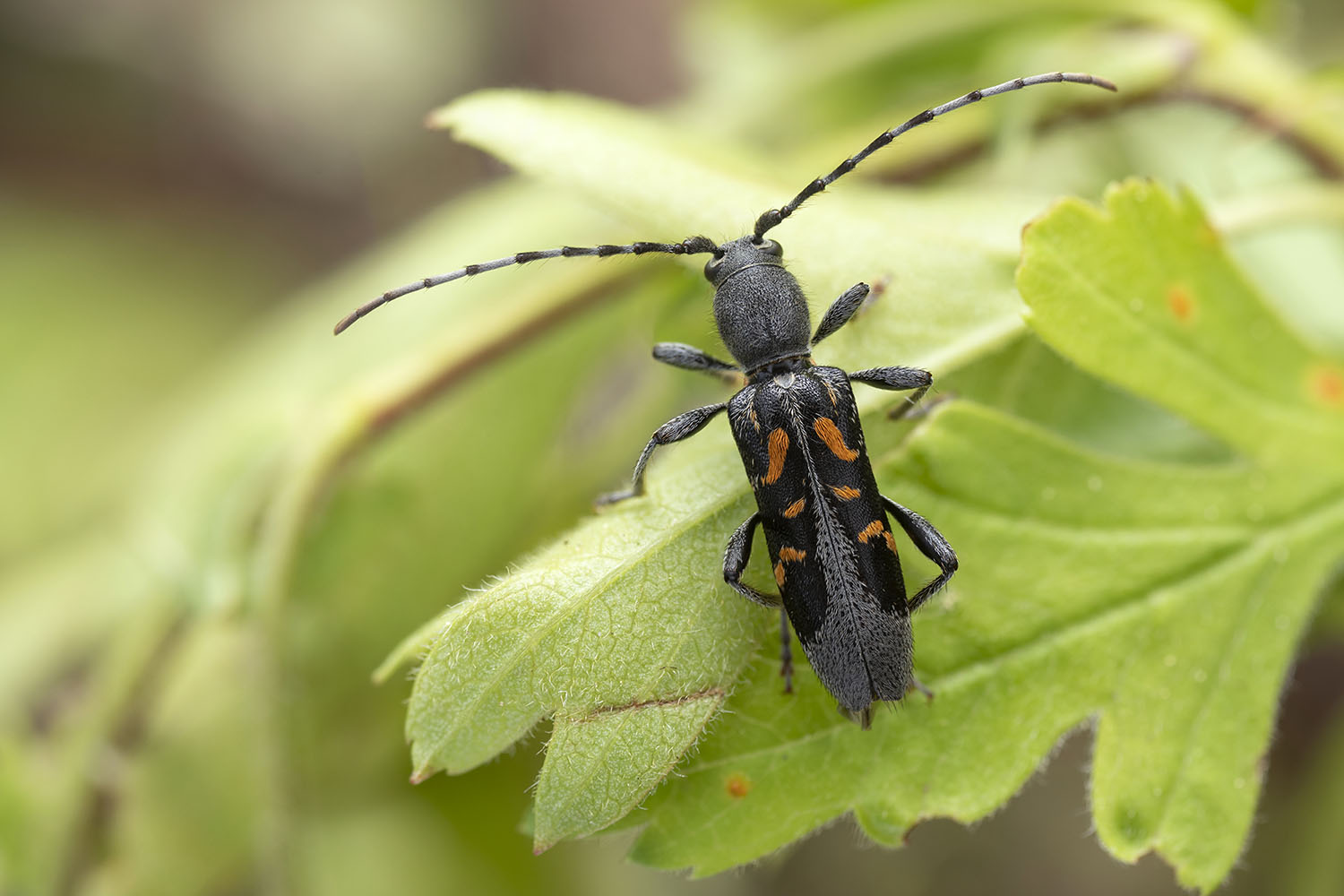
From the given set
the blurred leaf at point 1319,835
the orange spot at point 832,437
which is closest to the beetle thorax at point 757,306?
the orange spot at point 832,437

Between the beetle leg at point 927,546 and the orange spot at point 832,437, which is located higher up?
the orange spot at point 832,437

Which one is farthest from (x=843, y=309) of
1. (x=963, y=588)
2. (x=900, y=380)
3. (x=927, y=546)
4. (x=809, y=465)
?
(x=963, y=588)

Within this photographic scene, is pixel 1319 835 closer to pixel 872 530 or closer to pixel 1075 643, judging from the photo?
pixel 1075 643

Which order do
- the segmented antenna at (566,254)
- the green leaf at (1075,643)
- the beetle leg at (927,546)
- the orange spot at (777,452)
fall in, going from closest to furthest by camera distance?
the green leaf at (1075,643) → the beetle leg at (927,546) → the orange spot at (777,452) → the segmented antenna at (566,254)

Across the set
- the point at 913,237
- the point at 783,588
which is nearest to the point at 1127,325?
the point at 913,237

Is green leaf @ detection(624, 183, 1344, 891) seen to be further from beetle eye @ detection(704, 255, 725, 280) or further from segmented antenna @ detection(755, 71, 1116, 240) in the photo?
beetle eye @ detection(704, 255, 725, 280)

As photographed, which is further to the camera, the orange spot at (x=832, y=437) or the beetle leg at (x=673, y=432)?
the beetle leg at (x=673, y=432)

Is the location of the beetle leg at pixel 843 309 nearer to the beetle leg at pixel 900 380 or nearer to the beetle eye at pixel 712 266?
the beetle leg at pixel 900 380

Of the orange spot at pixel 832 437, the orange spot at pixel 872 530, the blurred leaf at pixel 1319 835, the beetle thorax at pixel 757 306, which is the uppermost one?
the beetle thorax at pixel 757 306

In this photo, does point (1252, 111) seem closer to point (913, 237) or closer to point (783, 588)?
point (913, 237)

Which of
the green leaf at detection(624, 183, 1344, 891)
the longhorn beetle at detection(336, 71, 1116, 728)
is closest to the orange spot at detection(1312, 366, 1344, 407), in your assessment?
the green leaf at detection(624, 183, 1344, 891)
